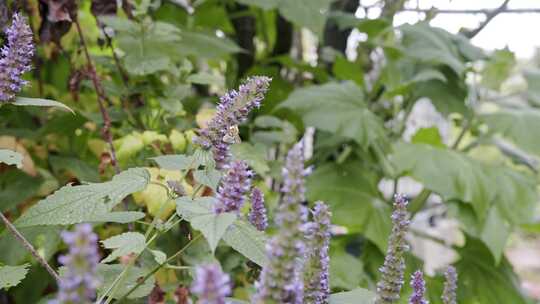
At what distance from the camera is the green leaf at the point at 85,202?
74 centimetres

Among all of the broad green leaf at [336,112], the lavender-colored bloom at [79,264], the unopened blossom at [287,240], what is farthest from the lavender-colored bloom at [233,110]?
the broad green leaf at [336,112]

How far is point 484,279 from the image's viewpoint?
195 centimetres

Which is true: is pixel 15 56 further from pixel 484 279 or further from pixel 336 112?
pixel 484 279

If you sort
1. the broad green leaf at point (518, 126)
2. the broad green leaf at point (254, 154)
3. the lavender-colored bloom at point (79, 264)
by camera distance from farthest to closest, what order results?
the broad green leaf at point (518, 126) → the broad green leaf at point (254, 154) → the lavender-colored bloom at point (79, 264)

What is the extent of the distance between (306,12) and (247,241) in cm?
123

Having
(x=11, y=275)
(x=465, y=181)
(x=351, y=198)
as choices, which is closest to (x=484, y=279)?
(x=465, y=181)

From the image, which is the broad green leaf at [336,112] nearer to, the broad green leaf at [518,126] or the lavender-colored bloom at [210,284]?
the broad green leaf at [518,126]

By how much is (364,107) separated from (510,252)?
7112 millimetres

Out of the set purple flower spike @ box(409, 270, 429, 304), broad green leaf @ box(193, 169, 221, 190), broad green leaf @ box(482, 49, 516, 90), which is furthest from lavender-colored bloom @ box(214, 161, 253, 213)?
broad green leaf @ box(482, 49, 516, 90)

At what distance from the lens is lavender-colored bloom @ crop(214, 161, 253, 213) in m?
0.61

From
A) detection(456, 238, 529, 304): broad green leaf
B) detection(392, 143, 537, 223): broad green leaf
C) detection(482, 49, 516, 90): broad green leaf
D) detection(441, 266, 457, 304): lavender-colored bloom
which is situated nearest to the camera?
detection(441, 266, 457, 304): lavender-colored bloom

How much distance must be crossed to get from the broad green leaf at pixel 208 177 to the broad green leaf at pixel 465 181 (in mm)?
1103

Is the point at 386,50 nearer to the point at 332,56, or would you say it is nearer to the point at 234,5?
the point at 332,56

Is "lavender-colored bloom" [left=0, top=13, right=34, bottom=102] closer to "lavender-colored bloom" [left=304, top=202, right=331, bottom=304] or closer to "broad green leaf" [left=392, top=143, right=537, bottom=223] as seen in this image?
"lavender-colored bloom" [left=304, top=202, right=331, bottom=304]
